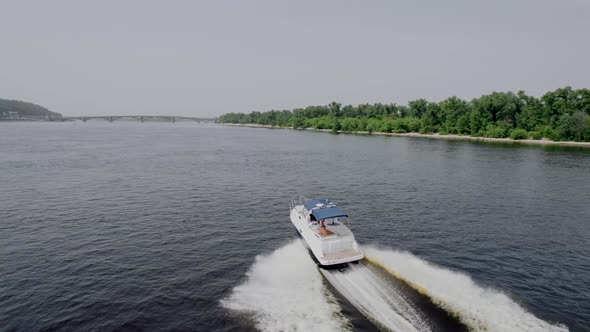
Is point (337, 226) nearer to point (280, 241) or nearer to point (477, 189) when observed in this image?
point (280, 241)

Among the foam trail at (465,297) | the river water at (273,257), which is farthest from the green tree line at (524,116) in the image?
the foam trail at (465,297)

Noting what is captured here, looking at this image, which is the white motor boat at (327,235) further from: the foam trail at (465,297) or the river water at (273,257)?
the foam trail at (465,297)

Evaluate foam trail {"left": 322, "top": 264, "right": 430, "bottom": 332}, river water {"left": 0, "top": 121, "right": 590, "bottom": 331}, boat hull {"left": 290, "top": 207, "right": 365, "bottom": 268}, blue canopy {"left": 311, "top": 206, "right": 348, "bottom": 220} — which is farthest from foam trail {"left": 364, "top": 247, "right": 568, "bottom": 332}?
blue canopy {"left": 311, "top": 206, "right": 348, "bottom": 220}

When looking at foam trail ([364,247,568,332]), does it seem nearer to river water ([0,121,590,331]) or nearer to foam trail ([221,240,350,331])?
river water ([0,121,590,331])

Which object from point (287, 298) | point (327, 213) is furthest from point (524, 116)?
point (287, 298)

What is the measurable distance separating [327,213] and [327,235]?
2401 mm

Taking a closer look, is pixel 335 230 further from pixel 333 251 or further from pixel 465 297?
pixel 465 297

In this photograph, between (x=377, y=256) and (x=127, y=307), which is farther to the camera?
(x=377, y=256)

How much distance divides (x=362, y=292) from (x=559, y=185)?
57.7 meters

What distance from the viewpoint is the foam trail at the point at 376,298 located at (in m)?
19.3

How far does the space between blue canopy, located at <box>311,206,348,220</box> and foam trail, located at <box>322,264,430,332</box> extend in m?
4.63

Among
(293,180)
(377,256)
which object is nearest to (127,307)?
(377,256)

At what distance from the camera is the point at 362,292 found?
22594mm

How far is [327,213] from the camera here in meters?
29.4
